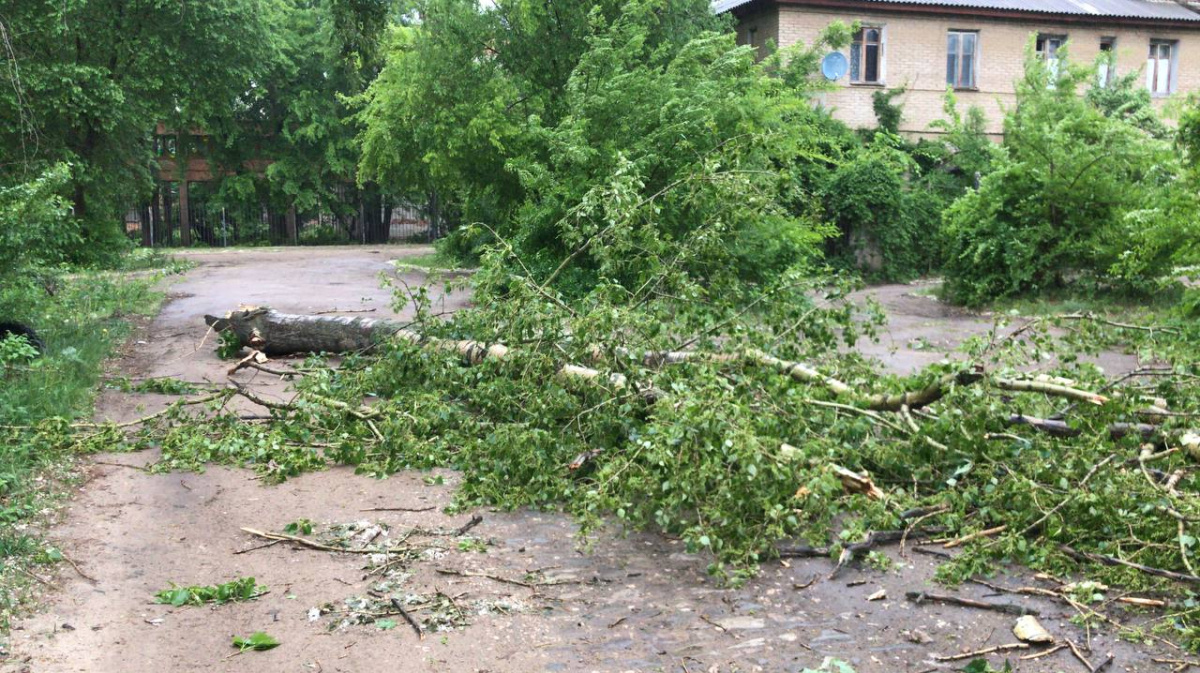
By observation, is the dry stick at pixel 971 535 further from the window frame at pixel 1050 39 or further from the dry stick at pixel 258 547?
the window frame at pixel 1050 39

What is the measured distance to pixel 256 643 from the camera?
4059 millimetres

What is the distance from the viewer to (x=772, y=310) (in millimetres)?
6875

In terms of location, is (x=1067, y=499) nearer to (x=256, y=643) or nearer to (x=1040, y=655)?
(x=1040, y=655)

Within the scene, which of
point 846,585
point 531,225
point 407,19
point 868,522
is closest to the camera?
point 846,585

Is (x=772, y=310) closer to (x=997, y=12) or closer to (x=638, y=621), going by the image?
(x=638, y=621)

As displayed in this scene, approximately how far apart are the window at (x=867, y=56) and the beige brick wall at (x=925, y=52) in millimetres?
155

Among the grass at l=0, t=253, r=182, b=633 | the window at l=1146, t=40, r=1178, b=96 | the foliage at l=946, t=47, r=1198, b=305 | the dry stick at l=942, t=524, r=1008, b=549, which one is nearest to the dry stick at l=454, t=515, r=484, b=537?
the grass at l=0, t=253, r=182, b=633

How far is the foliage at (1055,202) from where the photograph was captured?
15.1 metres

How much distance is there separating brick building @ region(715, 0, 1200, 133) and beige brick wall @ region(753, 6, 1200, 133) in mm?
26

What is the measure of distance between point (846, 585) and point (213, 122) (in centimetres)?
3549

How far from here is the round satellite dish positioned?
26.2 m

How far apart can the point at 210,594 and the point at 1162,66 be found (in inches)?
1283

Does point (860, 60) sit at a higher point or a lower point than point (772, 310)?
higher

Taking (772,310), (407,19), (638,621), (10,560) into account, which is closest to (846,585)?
(638,621)
